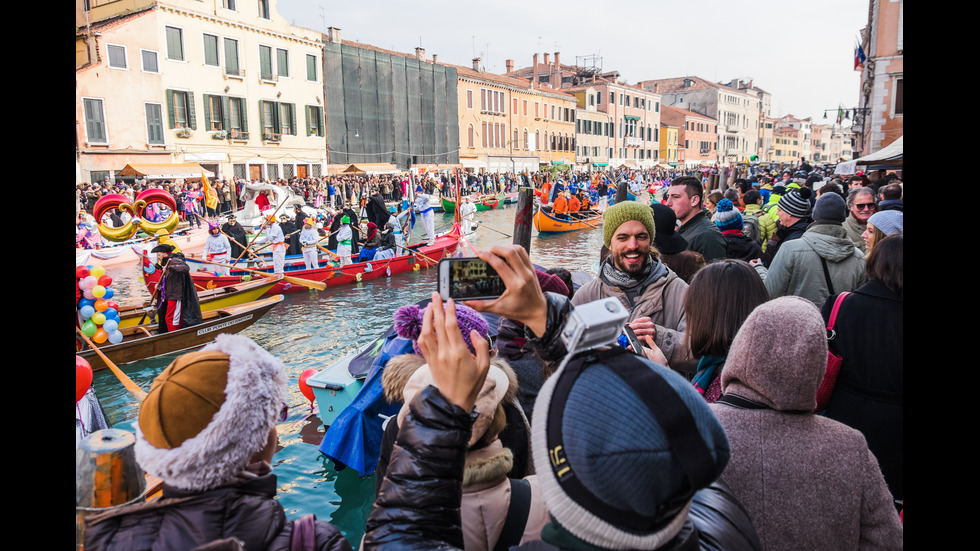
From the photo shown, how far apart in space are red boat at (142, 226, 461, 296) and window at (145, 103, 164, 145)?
1558cm

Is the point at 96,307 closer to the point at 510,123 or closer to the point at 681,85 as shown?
the point at 510,123

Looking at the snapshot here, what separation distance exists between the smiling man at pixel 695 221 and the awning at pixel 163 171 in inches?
897

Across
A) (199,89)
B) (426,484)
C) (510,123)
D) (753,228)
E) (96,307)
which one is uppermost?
(510,123)

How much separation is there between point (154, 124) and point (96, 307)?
21.9 metres

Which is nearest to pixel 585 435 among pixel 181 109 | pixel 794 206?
pixel 794 206

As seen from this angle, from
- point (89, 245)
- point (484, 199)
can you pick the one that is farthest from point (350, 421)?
point (484, 199)

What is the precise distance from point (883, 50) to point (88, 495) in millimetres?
27892

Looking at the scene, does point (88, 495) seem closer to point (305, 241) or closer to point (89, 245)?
point (305, 241)

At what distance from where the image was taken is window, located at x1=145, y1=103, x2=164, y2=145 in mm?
25141

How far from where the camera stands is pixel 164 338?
8.20 meters

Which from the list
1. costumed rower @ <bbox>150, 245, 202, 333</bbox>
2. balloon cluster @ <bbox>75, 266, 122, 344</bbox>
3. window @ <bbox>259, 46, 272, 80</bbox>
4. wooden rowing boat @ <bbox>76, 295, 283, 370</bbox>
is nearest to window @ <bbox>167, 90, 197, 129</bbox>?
window @ <bbox>259, 46, 272, 80</bbox>

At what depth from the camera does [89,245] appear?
53.1 feet

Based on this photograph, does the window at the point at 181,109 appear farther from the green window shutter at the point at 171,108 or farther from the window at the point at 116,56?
the window at the point at 116,56
